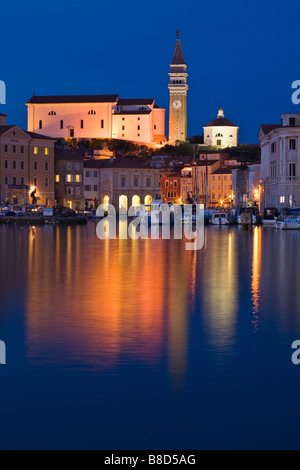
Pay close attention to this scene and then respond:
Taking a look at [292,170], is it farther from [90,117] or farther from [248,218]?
[90,117]

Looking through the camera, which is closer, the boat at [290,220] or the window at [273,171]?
the boat at [290,220]

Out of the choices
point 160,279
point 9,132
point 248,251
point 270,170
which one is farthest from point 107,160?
point 160,279

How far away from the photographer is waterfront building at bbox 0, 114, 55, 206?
298 feet

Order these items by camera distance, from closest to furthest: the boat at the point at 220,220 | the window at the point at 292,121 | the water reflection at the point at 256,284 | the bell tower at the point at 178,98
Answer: the water reflection at the point at 256,284 → the boat at the point at 220,220 → the window at the point at 292,121 → the bell tower at the point at 178,98

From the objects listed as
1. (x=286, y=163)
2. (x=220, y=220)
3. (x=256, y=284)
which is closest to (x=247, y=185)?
(x=286, y=163)

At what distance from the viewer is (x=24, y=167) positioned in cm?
9306

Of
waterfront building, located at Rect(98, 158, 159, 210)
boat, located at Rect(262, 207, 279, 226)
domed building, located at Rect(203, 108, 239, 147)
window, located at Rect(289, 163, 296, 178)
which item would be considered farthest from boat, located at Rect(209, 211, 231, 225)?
domed building, located at Rect(203, 108, 239, 147)

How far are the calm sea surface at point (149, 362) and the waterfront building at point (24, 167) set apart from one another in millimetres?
69843

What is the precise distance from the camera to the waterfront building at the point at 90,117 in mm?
137625

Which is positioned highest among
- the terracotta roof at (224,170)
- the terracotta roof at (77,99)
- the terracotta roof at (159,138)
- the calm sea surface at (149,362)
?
the terracotta roof at (77,99)

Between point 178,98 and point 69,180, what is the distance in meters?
61.9

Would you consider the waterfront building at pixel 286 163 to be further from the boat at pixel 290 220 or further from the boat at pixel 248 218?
the boat at pixel 290 220

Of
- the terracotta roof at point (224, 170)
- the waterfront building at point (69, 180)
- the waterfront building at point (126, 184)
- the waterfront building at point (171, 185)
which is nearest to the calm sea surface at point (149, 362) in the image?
the waterfront building at point (69, 180)
